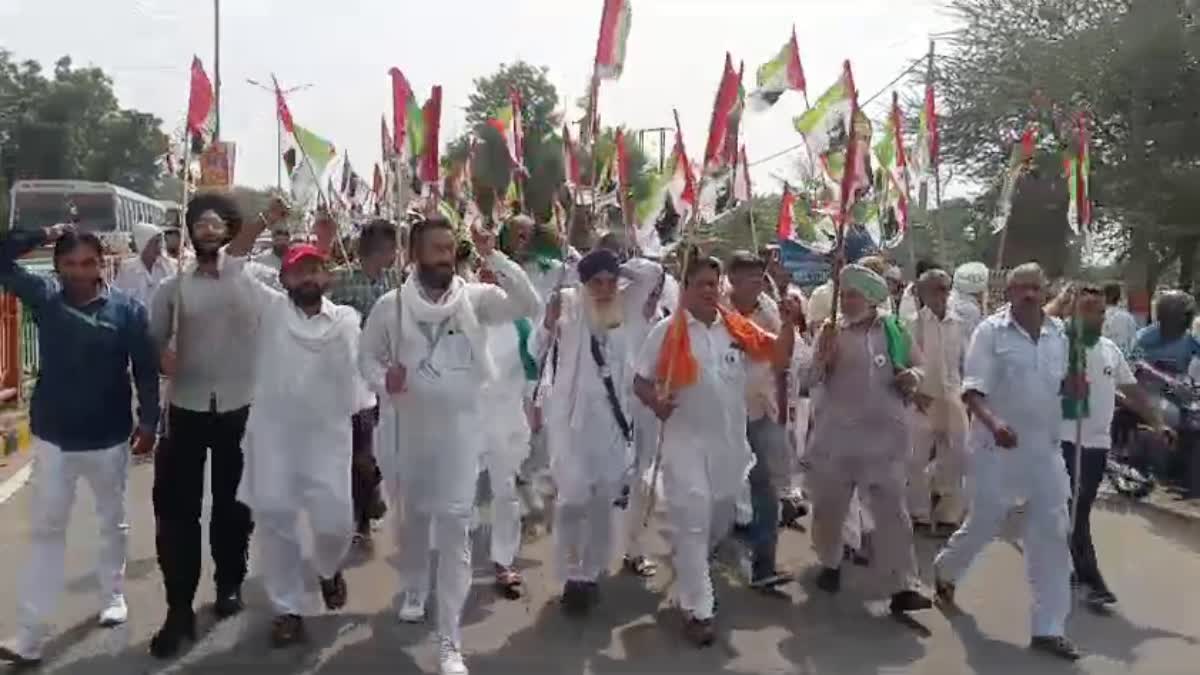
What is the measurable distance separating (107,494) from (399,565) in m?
1.32

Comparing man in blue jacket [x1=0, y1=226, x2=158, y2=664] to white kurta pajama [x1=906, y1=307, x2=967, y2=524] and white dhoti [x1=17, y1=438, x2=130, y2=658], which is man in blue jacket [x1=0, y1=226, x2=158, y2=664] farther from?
white kurta pajama [x1=906, y1=307, x2=967, y2=524]

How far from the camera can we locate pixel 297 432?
621 centimetres

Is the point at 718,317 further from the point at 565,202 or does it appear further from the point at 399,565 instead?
the point at 565,202

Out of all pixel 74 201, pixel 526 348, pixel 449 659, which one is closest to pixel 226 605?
pixel 449 659

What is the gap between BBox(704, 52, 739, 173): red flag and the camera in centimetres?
703

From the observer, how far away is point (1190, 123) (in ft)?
77.2

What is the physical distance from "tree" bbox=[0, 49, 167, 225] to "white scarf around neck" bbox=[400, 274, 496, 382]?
154 ft

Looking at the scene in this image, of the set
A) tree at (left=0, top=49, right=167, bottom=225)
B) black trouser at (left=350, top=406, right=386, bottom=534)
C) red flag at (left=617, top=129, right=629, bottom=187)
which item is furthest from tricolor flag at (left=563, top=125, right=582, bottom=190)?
tree at (left=0, top=49, right=167, bottom=225)

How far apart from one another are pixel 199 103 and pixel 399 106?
55.3 inches

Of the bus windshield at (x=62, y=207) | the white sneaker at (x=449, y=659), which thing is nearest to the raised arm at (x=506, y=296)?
the white sneaker at (x=449, y=659)

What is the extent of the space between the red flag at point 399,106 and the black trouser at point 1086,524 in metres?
3.95

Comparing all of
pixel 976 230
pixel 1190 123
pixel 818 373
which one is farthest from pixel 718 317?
pixel 976 230

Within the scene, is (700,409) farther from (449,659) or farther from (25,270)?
(25,270)

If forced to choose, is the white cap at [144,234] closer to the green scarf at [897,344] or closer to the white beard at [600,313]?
the white beard at [600,313]
